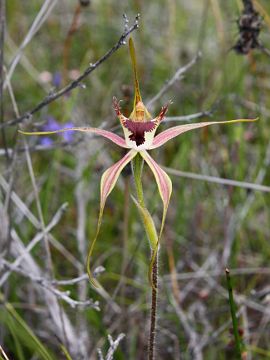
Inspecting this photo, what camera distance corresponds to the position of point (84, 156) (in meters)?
2.28

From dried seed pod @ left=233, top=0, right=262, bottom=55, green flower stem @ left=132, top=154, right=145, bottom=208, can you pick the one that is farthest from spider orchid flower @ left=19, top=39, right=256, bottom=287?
dried seed pod @ left=233, top=0, right=262, bottom=55

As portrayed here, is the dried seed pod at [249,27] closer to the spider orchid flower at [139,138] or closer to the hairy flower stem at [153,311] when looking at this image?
the spider orchid flower at [139,138]

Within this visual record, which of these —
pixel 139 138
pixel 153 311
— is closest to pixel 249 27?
pixel 139 138

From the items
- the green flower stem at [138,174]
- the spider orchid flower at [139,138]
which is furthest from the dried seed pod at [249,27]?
the green flower stem at [138,174]

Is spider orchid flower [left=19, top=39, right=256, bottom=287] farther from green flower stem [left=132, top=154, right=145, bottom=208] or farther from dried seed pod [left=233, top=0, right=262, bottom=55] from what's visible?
dried seed pod [left=233, top=0, right=262, bottom=55]

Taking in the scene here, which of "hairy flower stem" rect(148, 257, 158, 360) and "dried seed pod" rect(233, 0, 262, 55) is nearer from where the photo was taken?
"hairy flower stem" rect(148, 257, 158, 360)

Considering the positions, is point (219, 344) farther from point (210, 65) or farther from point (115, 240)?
point (210, 65)

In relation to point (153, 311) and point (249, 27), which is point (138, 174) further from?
point (249, 27)

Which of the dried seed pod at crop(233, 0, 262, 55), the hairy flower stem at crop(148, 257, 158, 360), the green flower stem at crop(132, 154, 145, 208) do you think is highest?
the dried seed pod at crop(233, 0, 262, 55)

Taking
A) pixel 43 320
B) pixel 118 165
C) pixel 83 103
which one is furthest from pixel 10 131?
pixel 118 165

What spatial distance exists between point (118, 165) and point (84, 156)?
133 cm

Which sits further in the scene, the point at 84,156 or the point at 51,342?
the point at 84,156

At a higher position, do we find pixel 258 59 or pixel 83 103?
pixel 258 59

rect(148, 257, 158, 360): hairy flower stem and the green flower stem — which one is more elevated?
the green flower stem
